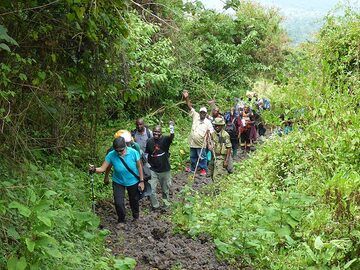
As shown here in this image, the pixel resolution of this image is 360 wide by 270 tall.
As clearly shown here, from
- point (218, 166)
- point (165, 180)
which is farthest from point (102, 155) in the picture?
point (218, 166)

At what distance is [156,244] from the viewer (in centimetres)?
704

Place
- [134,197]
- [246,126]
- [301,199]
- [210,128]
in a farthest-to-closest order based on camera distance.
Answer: [246,126] → [210,128] → [134,197] → [301,199]

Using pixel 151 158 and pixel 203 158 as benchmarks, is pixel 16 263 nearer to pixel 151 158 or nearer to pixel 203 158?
pixel 151 158

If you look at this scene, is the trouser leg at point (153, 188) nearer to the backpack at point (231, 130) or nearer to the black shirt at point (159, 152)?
the black shirt at point (159, 152)

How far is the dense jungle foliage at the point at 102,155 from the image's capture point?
4902 millimetres

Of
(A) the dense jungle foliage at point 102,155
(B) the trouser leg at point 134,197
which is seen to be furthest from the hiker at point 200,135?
(B) the trouser leg at point 134,197

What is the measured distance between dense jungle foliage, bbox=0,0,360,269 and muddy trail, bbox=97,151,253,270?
0.74 feet

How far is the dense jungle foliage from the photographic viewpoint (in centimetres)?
490

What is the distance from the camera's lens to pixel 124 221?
8.02m

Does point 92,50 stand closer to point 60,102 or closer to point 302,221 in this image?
point 60,102

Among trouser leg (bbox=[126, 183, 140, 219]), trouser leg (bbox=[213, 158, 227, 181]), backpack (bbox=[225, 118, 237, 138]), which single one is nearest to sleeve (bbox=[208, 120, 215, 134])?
trouser leg (bbox=[213, 158, 227, 181])

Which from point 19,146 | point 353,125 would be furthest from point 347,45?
point 19,146

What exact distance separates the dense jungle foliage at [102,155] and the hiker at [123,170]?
2.18ft

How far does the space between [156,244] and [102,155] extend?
4732mm
